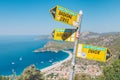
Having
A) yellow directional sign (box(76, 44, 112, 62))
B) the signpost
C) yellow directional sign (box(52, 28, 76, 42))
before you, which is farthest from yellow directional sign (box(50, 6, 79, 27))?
yellow directional sign (box(76, 44, 112, 62))

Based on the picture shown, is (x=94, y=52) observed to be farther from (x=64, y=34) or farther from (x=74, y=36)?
(x=64, y=34)

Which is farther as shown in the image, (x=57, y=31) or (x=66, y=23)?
(x=57, y=31)

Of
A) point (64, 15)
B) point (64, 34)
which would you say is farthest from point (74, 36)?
point (64, 15)

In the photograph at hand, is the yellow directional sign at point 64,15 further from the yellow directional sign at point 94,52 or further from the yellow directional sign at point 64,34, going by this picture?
the yellow directional sign at point 94,52

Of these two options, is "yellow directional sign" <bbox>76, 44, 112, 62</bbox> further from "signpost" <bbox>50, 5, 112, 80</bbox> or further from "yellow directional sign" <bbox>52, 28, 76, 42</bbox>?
"yellow directional sign" <bbox>52, 28, 76, 42</bbox>

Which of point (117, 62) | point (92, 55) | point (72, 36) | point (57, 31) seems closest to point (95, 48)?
point (92, 55)

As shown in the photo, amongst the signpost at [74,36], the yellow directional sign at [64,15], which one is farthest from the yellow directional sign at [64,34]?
the yellow directional sign at [64,15]

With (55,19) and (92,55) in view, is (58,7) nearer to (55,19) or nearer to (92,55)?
(55,19)
